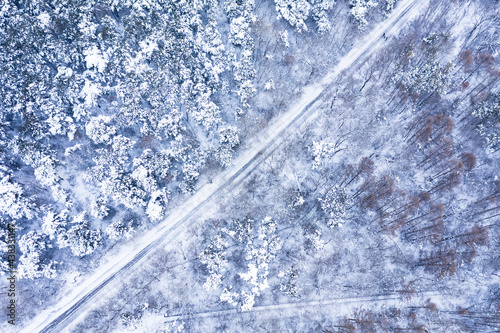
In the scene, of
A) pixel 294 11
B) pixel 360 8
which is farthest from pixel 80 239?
pixel 360 8

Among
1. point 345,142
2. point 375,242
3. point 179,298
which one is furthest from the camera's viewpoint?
point 345,142

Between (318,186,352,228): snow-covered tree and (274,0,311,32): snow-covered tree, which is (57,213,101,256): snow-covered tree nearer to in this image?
(318,186,352,228): snow-covered tree

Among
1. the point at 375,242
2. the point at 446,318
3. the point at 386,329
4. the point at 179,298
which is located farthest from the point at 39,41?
the point at 446,318

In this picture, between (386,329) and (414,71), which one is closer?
(386,329)

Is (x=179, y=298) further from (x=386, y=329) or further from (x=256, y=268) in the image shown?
(x=386, y=329)

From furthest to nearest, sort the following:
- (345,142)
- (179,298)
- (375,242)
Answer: (345,142), (375,242), (179,298)

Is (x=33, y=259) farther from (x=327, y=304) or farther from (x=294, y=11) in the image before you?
(x=294, y=11)
